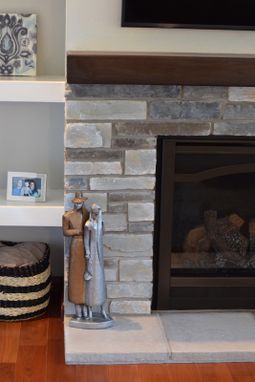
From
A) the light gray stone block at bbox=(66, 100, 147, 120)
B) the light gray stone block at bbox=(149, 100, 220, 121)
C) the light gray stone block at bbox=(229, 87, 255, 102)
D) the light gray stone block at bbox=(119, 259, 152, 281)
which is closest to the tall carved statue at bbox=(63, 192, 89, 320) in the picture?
the light gray stone block at bbox=(119, 259, 152, 281)

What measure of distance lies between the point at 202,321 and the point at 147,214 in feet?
1.71

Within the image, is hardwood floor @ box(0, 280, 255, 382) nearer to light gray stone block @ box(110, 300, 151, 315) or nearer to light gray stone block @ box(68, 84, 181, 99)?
light gray stone block @ box(110, 300, 151, 315)

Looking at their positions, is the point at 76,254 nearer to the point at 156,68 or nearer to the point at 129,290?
the point at 129,290

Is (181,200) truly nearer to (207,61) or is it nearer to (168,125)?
(168,125)

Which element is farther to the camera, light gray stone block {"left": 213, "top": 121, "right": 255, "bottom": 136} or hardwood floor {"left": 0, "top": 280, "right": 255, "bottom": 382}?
light gray stone block {"left": 213, "top": 121, "right": 255, "bottom": 136}

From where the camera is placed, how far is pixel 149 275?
114 inches

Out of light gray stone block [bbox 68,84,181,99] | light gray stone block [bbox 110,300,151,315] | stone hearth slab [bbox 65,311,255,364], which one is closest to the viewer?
stone hearth slab [bbox 65,311,255,364]

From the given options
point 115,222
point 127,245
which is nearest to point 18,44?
point 115,222

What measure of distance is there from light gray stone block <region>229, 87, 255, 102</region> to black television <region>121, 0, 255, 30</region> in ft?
0.81

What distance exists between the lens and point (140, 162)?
9.08 feet

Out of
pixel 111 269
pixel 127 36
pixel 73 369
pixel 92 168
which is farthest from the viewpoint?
pixel 111 269

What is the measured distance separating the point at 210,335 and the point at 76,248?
657 mm

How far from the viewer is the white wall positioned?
2625mm

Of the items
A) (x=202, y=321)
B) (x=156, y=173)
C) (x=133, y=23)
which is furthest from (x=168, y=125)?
(x=202, y=321)
